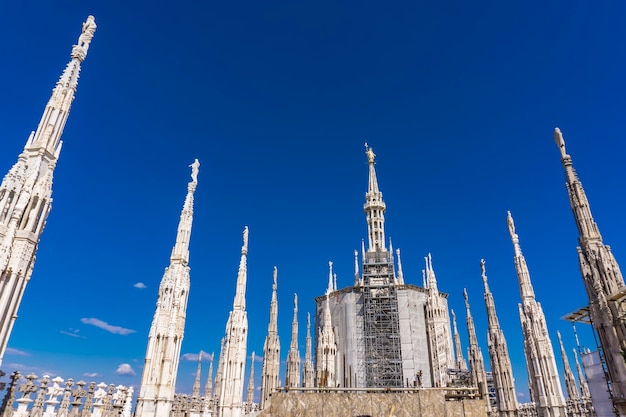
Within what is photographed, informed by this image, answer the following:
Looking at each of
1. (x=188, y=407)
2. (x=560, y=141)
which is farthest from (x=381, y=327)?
(x=560, y=141)

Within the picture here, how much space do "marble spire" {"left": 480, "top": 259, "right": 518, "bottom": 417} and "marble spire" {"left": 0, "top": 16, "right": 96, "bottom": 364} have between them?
136 feet

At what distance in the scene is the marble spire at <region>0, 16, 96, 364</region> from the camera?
995cm

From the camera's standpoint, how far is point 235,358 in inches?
1017

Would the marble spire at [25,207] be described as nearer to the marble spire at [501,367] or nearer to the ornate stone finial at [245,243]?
the ornate stone finial at [245,243]

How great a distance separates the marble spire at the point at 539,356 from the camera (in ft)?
98.5

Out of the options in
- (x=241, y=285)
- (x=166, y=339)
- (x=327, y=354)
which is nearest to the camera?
(x=166, y=339)

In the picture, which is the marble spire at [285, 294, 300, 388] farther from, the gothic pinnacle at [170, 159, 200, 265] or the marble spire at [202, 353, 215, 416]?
the gothic pinnacle at [170, 159, 200, 265]

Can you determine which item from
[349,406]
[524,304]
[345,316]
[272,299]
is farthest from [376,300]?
[349,406]

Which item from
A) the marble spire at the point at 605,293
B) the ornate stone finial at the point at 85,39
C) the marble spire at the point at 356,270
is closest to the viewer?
the ornate stone finial at the point at 85,39

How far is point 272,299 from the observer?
144 feet

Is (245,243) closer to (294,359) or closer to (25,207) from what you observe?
(25,207)

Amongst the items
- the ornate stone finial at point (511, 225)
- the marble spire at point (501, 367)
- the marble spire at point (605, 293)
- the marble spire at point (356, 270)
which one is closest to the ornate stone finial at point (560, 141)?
the marble spire at point (605, 293)

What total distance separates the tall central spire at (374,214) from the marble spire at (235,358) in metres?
32.4

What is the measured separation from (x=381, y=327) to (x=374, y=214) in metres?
20.7
